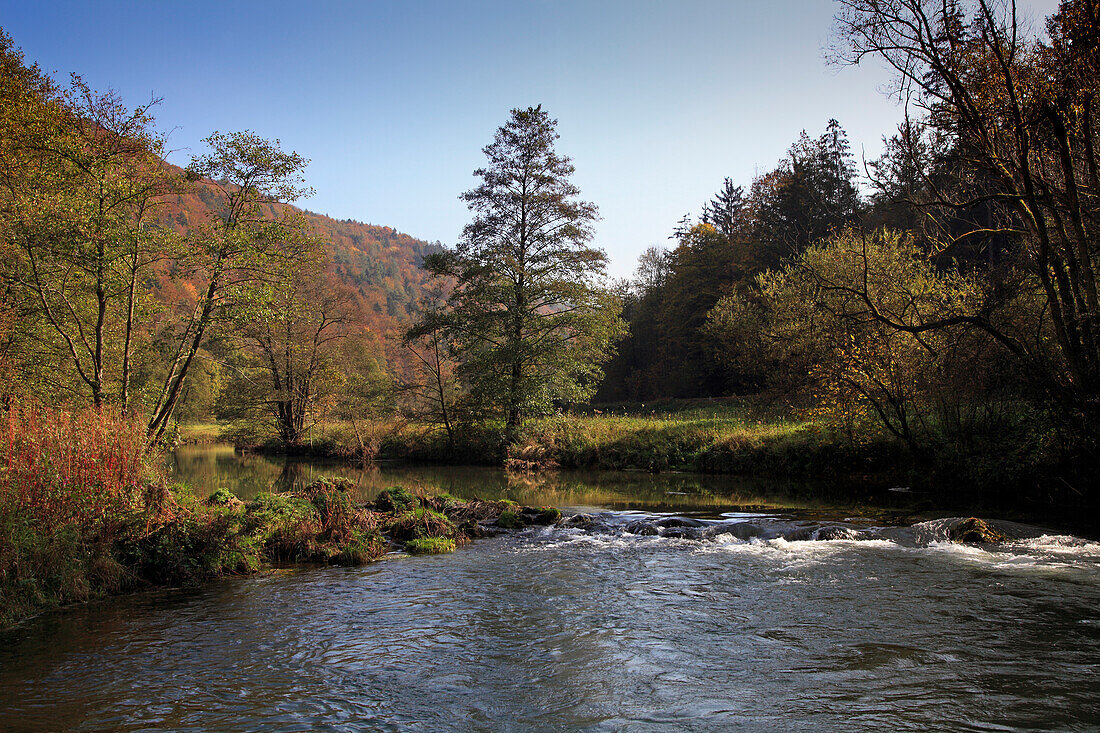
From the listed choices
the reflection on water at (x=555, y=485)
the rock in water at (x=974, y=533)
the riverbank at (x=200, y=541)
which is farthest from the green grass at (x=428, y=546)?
the rock in water at (x=974, y=533)

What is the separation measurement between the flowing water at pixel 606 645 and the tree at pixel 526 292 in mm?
19000

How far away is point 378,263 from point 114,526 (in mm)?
128013

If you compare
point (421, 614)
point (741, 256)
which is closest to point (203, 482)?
point (421, 614)

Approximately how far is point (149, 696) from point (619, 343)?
5914 centimetres

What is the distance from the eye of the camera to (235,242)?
1479 centimetres

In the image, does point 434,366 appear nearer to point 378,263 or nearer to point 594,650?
point 594,650

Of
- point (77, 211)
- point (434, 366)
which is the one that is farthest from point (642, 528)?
point (434, 366)

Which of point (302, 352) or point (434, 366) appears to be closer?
point (434, 366)

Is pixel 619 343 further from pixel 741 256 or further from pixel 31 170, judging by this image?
pixel 31 170

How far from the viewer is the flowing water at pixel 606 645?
5543 mm

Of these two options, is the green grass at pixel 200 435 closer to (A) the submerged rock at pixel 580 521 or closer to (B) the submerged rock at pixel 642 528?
(A) the submerged rock at pixel 580 521

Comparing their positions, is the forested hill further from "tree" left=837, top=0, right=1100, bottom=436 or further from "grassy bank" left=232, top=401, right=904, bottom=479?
"tree" left=837, top=0, right=1100, bottom=436

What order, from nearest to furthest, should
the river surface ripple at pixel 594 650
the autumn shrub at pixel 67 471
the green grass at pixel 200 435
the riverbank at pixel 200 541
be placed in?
the river surface ripple at pixel 594 650, the riverbank at pixel 200 541, the autumn shrub at pixel 67 471, the green grass at pixel 200 435

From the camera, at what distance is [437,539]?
1232cm
